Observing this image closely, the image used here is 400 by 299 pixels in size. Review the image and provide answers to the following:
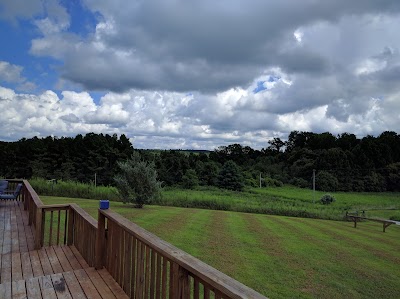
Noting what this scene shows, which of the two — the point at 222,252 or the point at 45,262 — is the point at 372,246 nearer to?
the point at 222,252

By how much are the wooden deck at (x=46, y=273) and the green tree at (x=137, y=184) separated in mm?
10480

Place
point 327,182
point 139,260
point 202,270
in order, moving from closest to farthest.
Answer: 1. point 202,270
2. point 139,260
3. point 327,182

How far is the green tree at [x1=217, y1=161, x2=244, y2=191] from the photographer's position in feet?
136

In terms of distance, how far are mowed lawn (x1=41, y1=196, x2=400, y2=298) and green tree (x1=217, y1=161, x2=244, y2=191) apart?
27776 mm

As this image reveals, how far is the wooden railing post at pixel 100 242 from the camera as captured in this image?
351 centimetres

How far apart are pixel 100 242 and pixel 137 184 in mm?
13191

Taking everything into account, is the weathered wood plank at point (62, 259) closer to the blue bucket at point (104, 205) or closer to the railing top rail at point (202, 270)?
the blue bucket at point (104, 205)

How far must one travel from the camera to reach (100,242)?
3.55m

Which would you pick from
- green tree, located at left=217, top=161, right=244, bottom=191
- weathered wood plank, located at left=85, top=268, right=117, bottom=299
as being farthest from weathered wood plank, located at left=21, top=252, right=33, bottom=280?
green tree, located at left=217, top=161, right=244, bottom=191

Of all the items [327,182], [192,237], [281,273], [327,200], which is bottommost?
[327,200]

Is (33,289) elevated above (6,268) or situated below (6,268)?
above

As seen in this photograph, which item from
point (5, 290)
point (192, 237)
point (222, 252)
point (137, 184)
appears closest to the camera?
point (5, 290)

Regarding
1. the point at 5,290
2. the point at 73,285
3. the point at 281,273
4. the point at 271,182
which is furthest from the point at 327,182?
the point at 5,290

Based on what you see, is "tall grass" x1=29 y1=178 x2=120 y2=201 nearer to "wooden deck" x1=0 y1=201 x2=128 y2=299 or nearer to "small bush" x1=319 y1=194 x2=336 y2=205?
"wooden deck" x1=0 y1=201 x2=128 y2=299
